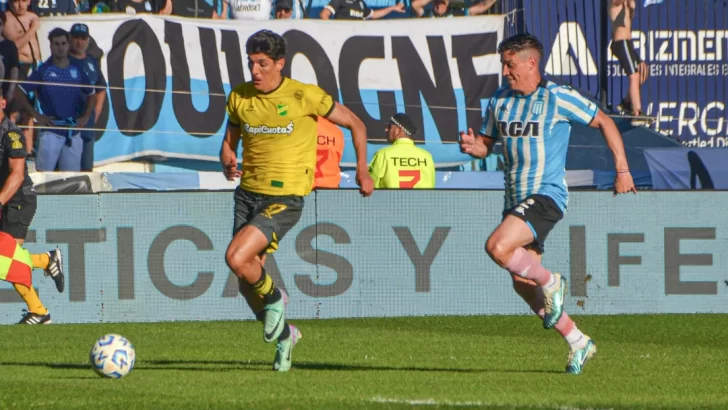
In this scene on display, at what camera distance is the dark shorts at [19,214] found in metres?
12.2

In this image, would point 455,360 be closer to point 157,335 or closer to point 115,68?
point 157,335

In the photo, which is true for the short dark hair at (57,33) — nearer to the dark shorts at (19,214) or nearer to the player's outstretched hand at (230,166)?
the dark shorts at (19,214)

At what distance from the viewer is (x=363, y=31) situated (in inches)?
675

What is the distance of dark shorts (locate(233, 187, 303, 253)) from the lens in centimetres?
853

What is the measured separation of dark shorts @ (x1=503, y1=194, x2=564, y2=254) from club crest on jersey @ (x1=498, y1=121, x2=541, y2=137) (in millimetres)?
412

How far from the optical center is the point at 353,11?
17.7 meters

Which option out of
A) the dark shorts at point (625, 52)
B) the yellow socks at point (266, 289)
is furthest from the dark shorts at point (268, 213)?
the dark shorts at point (625, 52)

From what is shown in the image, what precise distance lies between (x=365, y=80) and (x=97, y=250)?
16.9 ft

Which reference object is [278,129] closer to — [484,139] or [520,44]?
[484,139]

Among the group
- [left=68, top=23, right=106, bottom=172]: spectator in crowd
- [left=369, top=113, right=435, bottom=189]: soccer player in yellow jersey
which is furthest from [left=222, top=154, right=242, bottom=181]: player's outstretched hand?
[left=68, top=23, right=106, bottom=172]: spectator in crowd

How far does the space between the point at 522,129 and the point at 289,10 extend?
9.00 metres

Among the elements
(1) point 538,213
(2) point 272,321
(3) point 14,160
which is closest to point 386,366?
(2) point 272,321

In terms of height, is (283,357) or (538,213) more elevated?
(538,213)

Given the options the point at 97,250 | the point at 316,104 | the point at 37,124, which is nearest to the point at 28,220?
the point at 97,250
